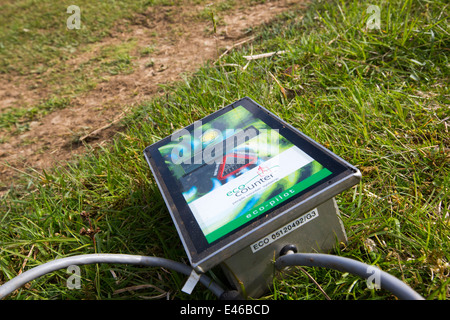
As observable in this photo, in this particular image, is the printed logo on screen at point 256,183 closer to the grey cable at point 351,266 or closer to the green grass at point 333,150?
the grey cable at point 351,266

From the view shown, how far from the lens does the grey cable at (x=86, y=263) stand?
1.23 metres

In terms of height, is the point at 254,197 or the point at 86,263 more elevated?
the point at 254,197

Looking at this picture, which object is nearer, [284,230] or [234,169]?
[284,230]

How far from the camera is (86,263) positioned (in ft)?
4.27

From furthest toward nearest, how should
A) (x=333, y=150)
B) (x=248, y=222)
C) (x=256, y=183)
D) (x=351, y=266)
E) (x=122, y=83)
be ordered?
(x=122, y=83), (x=333, y=150), (x=256, y=183), (x=248, y=222), (x=351, y=266)

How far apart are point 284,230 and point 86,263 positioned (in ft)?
2.50

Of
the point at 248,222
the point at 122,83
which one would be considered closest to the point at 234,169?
the point at 248,222

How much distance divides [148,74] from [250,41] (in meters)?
0.93

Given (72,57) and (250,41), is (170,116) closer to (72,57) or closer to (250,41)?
(250,41)

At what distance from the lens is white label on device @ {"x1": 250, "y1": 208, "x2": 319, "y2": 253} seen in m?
1.21

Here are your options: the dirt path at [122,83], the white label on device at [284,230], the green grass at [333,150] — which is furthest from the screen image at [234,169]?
the dirt path at [122,83]

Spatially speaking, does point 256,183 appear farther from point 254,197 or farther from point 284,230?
point 284,230

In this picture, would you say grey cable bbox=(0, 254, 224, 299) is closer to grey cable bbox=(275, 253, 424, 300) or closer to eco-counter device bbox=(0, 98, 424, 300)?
eco-counter device bbox=(0, 98, 424, 300)

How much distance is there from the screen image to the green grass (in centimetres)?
33
